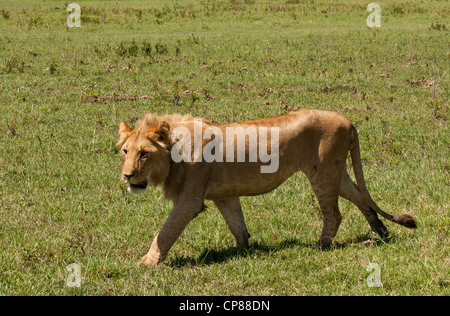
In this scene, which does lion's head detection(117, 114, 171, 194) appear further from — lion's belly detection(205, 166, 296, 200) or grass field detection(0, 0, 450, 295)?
grass field detection(0, 0, 450, 295)

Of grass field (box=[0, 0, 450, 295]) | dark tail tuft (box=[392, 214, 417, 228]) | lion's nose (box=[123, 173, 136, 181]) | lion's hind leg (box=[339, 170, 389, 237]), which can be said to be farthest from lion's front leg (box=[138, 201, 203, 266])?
dark tail tuft (box=[392, 214, 417, 228])

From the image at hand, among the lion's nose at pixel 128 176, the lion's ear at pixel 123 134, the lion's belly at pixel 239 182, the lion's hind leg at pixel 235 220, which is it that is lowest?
the lion's hind leg at pixel 235 220

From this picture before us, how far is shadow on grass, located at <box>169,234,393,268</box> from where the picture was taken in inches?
196

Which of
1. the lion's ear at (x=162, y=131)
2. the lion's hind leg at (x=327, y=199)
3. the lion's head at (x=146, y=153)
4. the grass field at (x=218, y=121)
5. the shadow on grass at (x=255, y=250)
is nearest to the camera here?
the grass field at (x=218, y=121)

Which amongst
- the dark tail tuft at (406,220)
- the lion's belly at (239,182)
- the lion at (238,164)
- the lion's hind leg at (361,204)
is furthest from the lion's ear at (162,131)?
the dark tail tuft at (406,220)

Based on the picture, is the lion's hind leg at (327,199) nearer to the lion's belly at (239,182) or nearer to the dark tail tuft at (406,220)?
the lion's belly at (239,182)

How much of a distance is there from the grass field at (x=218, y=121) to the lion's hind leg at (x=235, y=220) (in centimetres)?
12

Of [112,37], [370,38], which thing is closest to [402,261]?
[370,38]

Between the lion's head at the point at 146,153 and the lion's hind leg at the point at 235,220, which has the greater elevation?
the lion's head at the point at 146,153

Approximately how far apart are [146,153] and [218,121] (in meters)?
5.42

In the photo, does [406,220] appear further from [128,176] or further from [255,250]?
[128,176]

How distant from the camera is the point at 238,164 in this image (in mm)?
5117

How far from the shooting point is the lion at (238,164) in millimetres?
4828

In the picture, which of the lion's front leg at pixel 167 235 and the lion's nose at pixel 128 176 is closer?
the lion's nose at pixel 128 176
